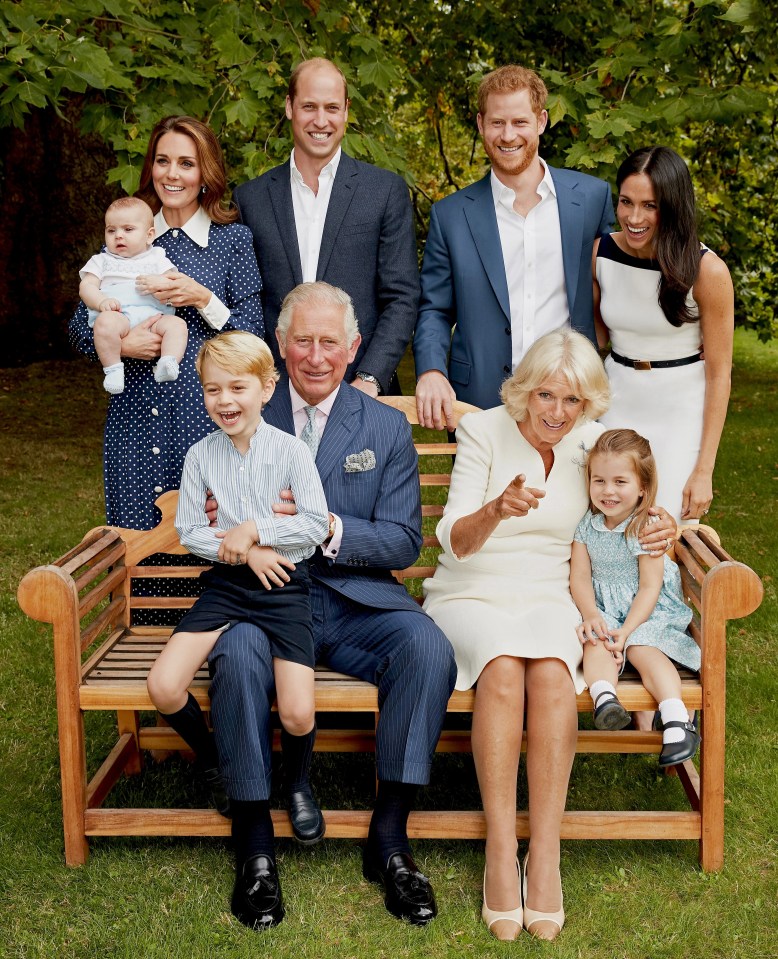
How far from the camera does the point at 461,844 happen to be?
3.60 metres

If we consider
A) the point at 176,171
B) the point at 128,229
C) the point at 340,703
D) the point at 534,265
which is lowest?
the point at 340,703

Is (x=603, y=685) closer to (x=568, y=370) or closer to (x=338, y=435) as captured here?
(x=568, y=370)

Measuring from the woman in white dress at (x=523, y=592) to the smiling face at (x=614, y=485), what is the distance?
0.35 ft

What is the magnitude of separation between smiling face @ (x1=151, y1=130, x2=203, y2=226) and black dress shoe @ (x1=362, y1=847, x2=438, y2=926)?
2334 millimetres

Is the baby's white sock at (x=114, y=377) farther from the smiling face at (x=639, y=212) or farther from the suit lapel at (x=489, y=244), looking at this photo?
the smiling face at (x=639, y=212)

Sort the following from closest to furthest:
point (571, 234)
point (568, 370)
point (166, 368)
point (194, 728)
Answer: point (194, 728), point (568, 370), point (166, 368), point (571, 234)

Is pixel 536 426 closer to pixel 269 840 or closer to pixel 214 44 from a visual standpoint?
pixel 269 840

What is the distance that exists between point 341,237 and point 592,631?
176cm

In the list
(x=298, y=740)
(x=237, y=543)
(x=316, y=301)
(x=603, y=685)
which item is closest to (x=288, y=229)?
(x=316, y=301)

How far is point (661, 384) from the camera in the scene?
3900 mm

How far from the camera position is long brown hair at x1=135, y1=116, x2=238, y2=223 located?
153 inches

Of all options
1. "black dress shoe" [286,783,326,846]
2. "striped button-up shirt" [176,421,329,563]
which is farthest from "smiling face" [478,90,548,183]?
"black dress shoe" [286,783,326,846]

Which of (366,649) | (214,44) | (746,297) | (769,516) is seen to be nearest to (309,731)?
(366,649)

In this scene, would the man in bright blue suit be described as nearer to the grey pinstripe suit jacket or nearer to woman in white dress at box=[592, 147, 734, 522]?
woman in white dress at box=[592, 147, 734, 522]
